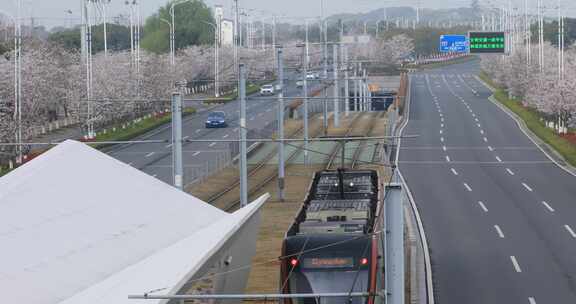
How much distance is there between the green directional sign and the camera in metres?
60.0

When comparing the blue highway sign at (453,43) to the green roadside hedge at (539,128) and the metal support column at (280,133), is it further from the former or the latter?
the metal support column at (280,133)

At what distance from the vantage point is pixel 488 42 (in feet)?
198

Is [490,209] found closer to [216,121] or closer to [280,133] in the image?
[280,133]

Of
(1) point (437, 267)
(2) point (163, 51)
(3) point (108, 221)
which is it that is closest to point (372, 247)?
(3) point (108, 221)

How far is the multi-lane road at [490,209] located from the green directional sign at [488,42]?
5283 mm

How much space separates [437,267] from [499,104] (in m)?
59.0

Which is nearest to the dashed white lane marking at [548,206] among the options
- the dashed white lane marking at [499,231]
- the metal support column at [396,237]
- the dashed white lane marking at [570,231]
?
the dashed white lane marking at [570,231]

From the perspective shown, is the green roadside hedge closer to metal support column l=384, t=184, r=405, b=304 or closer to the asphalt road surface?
the asphalt road surface

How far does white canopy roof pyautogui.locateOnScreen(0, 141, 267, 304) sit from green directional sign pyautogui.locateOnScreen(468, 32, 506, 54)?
4026 centimetres

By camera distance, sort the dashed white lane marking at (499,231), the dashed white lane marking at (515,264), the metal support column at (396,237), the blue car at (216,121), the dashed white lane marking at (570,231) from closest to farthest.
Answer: the metal support column at (396,237), the dashed white lane marking at (515,264), the dashed white lane marking at (570,231), the dashed white lane marking at (499,231), the blue car at (216,121)

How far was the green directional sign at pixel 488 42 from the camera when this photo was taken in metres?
60.0

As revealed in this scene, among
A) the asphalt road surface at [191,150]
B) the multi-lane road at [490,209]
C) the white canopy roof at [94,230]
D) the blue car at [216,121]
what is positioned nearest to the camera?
the white canopy roof at [94,230]

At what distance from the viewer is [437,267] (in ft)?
90.3

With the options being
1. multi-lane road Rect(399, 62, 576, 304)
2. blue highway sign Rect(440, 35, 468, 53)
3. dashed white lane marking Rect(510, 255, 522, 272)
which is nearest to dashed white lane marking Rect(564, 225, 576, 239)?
multi-lane road Rect(399, 62, 576, 304)
